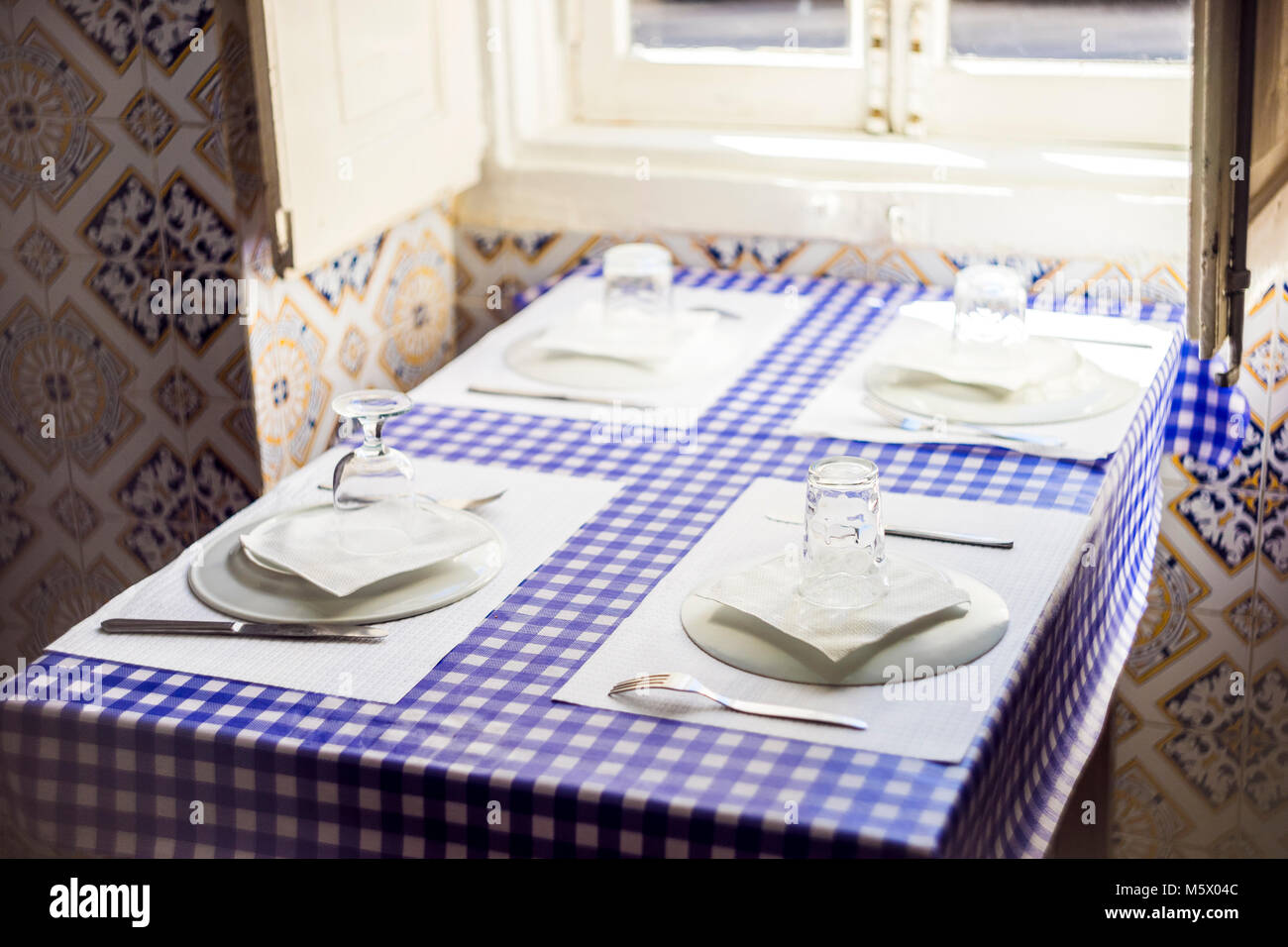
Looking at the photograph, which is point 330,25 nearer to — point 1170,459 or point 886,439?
point 886,439

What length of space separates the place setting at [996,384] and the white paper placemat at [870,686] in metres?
0.18

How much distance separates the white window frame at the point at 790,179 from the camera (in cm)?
223

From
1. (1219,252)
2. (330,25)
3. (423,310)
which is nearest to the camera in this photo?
(1219,252)

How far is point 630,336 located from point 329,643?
0.82m

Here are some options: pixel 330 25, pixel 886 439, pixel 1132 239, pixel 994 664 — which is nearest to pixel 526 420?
pixel 886 439

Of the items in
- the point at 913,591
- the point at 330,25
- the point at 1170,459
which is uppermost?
the point at 330,25

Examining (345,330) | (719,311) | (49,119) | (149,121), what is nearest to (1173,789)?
(719,311)

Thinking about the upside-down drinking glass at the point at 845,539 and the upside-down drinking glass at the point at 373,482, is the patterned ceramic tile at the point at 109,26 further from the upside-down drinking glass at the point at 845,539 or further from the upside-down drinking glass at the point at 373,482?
the upside-down drinking glass at the point at 845,539

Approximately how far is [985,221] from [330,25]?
978 millimetres

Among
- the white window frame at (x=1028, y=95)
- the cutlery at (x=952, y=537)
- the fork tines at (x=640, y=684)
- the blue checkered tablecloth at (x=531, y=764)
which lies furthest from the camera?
the white window frame at (x=1028, y=95)

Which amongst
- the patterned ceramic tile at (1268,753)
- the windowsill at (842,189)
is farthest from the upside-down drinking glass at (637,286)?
the patterned ceramic tile at (1268,753)

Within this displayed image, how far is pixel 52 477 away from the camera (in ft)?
7.16

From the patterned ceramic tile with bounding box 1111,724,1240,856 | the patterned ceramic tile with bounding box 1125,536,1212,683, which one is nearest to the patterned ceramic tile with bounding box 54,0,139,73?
the patterned ceramic tile with bounding box 1125,536,1212,683
